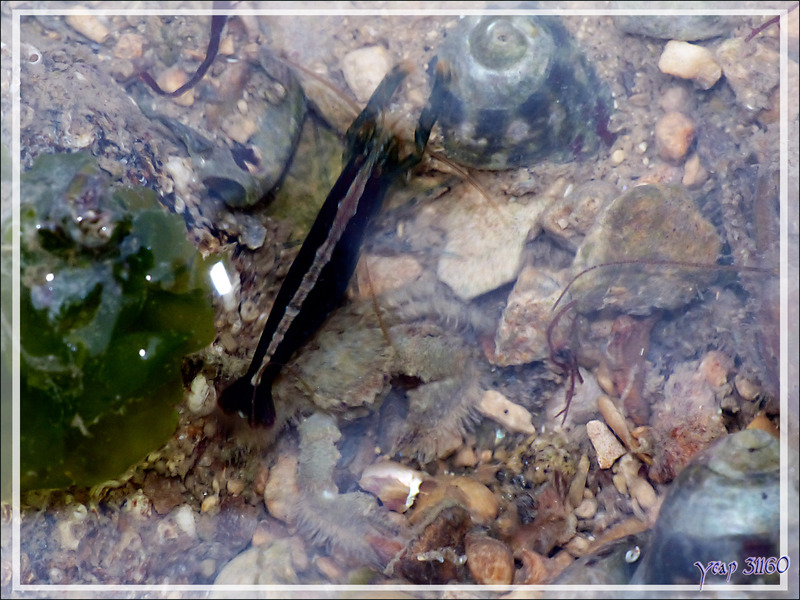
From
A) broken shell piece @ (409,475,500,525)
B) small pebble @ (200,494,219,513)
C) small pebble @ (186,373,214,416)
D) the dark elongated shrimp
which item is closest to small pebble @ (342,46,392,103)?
the dark elongated shrimp

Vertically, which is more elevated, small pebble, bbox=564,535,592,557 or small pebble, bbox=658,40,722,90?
small pebble, bbox=658,40,722,90

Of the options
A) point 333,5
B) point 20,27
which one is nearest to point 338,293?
point 333,5

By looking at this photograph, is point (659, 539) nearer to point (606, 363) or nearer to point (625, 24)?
point (606, 363)

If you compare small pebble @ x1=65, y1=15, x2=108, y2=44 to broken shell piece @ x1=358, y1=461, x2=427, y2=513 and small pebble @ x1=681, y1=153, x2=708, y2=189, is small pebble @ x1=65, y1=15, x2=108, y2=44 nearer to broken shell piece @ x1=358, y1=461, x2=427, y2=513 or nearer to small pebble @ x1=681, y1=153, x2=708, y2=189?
broken shell piece @ x1=358, y1=461, x2=427, y2=513

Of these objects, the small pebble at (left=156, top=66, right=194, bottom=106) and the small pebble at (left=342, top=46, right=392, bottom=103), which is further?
the small pebble at (left=342, top=46, right=392, bottom=103)

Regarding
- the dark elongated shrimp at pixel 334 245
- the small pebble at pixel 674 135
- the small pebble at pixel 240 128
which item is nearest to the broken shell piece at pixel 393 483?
the dark elongated shrimp at pixel 334 245

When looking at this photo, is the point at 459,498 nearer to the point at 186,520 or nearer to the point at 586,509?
the point at 586,509

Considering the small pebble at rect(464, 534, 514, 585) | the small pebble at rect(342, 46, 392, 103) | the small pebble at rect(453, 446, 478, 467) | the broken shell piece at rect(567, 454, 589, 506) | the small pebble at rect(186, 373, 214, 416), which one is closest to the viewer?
the small pebble at rect(464, 534, 514, 585)
